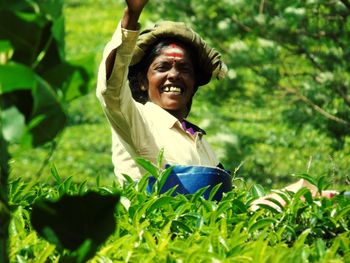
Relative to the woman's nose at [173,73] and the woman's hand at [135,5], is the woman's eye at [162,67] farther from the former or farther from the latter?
the woman's hand at [135,5]

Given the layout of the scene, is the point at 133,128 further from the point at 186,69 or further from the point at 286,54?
the point at 286,54

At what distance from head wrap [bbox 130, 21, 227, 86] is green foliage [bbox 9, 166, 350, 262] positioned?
1354 millimetres

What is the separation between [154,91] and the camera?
393 centimetres

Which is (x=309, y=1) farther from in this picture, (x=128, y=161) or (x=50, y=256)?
(x=50, y=256)

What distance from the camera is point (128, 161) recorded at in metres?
3.56

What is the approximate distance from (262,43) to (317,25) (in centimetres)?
50

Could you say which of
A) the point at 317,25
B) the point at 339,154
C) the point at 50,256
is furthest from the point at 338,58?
the point at 50,256

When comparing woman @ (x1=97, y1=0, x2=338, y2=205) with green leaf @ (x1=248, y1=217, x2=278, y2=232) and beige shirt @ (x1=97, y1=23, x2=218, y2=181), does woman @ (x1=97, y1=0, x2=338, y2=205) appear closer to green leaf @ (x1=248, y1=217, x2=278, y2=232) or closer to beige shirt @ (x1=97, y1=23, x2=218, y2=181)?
beige shirt @ (x1=97, y1=23, x2=218, y2=181)

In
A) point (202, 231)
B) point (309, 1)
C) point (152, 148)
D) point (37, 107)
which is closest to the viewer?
point (37, 107)

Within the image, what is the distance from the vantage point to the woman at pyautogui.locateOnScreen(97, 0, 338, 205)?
10.5 feet

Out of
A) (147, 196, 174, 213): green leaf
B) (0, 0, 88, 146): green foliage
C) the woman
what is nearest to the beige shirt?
the woman

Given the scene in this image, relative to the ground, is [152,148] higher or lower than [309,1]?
higher

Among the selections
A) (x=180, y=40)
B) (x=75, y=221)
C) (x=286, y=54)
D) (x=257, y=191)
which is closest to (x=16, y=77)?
(x=75, y=221)

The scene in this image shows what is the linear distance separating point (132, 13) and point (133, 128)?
615 millimetres
